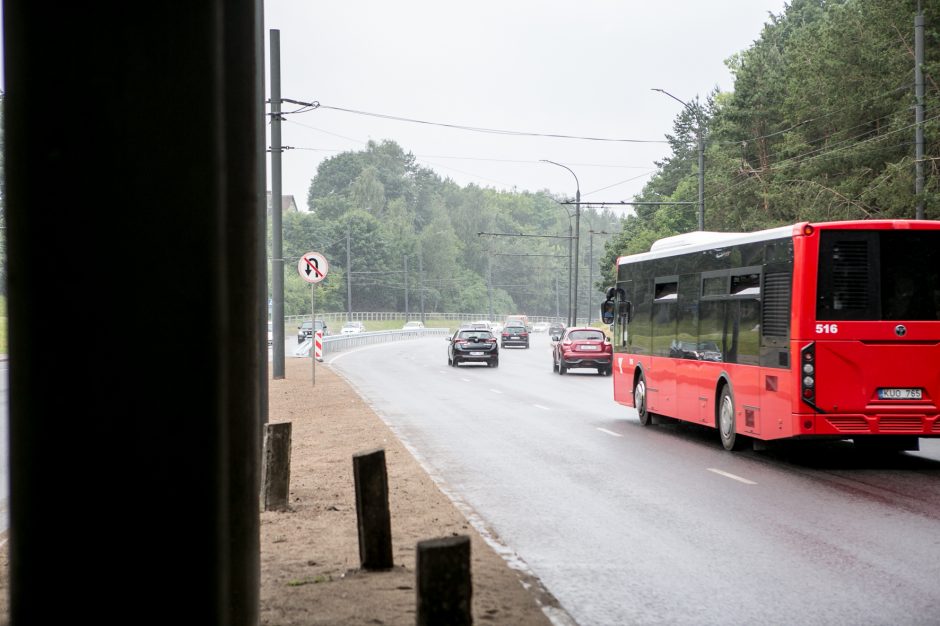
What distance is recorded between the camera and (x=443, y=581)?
224 inches

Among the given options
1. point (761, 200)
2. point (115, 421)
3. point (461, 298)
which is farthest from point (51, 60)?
point (461, 298)

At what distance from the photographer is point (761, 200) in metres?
65.9

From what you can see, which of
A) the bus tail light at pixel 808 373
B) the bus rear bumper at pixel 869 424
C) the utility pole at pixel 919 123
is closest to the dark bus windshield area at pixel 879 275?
the bus tail light at pixel 808 373

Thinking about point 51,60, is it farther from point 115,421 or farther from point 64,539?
point 64,539

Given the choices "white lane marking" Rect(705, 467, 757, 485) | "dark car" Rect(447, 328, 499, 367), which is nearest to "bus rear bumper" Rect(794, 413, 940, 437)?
"white lane marking" Rect(705, 467, 757, 485)

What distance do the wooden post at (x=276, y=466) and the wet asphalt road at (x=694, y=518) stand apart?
1.76 meters

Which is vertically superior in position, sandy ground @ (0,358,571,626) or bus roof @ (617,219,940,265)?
bus roof @ (617,219,940,265)

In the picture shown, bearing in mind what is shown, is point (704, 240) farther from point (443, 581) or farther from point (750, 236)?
point (443, 581)

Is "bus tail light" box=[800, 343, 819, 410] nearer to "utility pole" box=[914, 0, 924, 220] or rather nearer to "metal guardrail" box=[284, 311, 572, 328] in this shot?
"utility pole" box=[914, 0, 924, 220]

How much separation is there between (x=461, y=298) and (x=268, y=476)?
14303 centimetres

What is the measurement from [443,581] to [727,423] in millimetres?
12035

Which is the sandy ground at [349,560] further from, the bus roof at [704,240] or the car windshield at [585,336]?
the car windshield at [585,336]

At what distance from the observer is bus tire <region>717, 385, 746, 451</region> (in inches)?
667

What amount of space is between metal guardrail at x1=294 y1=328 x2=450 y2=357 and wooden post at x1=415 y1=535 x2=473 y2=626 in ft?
114
